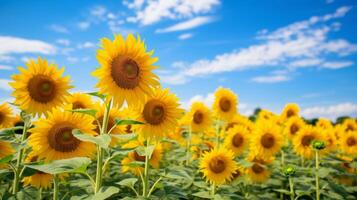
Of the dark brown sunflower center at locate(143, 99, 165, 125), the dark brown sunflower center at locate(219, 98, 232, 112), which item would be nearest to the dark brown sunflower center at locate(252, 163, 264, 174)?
the dark brown sunflower center at locate(219, 98, 232, 112)

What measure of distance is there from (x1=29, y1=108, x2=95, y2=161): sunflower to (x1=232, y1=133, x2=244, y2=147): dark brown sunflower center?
3826 mm

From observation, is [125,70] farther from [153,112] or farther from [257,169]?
[257,169]

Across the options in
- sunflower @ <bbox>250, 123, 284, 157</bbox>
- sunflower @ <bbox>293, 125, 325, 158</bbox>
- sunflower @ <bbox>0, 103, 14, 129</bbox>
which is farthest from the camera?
sunflower @ <bbox>293, 125, 325, 158</bbox>

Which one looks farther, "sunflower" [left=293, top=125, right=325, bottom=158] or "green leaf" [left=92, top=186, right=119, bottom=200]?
"sunflower" [left=293, top=125, right=325, bottom=158]

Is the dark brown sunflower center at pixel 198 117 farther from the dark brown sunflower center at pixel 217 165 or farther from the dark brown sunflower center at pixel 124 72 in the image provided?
the dark brown sunflower center at pixel 124 72

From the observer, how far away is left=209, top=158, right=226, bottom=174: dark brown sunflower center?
5133mm

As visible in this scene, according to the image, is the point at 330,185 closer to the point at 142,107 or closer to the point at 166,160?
the point at 166,160

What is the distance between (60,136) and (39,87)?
60cm

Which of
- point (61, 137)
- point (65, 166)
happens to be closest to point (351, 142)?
point (61, 137)

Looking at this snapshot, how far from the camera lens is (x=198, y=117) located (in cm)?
743

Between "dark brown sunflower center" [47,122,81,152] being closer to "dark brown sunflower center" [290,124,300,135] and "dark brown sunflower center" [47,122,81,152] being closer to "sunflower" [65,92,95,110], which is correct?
"sunflower" [65,92,95,110]

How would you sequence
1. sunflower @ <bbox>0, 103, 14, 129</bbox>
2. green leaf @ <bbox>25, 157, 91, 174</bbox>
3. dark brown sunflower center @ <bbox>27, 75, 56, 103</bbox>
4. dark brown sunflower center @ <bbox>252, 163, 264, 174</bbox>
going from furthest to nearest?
dark brown sunflower center @ <bbox>252, 163, 264, 174</bbox> < sunflower @ <bbox>0, 103, 14, 129</bbox> < dark brown sunflower center @ <bbox>27, 75, 56, 103</bbox> < green leaf @ <bbox>25, 157, 91, 174</bbox>

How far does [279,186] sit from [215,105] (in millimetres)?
2057

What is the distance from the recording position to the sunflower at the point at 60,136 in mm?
3781
